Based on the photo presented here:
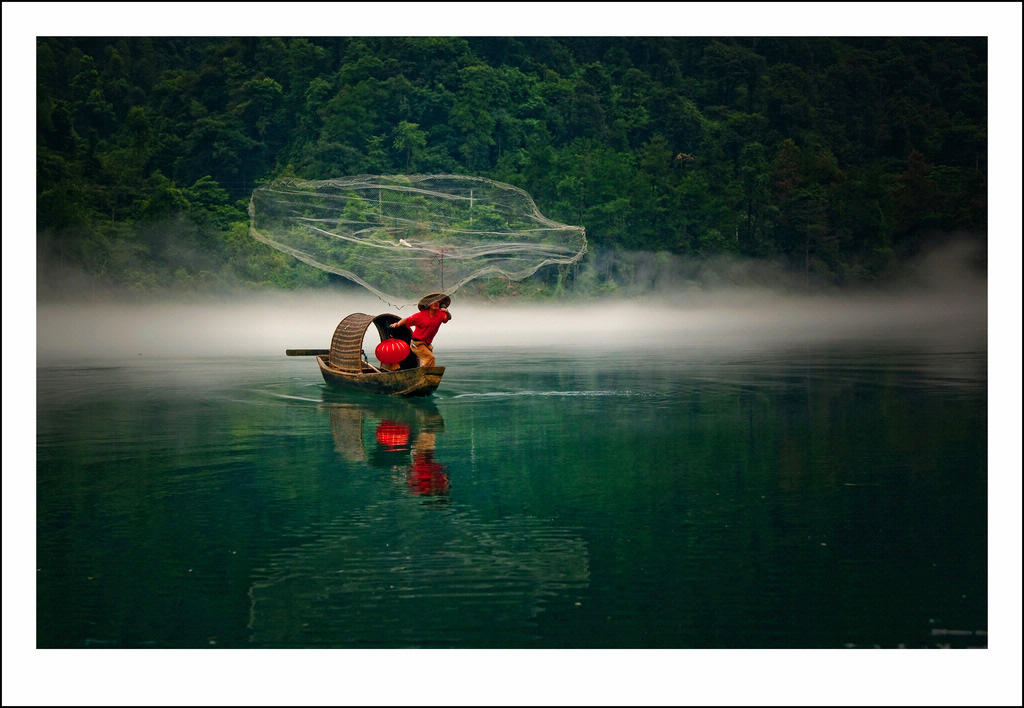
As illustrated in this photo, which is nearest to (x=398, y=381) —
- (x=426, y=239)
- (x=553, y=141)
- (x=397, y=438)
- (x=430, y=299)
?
(x=430, y=299)

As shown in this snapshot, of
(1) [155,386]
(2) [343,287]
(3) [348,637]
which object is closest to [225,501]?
(3) [348,637]

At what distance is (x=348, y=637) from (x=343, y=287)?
43.0 meters

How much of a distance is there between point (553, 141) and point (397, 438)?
165 feet

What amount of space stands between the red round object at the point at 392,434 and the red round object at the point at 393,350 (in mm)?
2534

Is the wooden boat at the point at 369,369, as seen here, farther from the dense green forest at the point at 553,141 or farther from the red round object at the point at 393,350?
the dense green forest at the point at 553,141

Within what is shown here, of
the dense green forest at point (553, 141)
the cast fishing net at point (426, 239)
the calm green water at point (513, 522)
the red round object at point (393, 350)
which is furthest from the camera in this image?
the dense green forest at point (553, 141)

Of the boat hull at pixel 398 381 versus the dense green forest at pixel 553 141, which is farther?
the dense green forest at pixel 553 141

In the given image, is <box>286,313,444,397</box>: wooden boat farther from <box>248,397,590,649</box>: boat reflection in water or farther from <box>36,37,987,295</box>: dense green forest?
<box>36,37,987,295</box>: dense green forest

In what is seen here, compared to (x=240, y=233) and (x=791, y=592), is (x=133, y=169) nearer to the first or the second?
(x=240, y=233)

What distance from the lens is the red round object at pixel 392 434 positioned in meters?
13.6

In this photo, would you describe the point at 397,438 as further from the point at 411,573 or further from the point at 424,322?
the point at 411,573

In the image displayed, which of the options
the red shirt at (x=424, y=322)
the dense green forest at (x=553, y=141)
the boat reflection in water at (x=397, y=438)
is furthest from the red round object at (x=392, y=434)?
the dense green forest at (x=553, y=141)

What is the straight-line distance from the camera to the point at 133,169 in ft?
180

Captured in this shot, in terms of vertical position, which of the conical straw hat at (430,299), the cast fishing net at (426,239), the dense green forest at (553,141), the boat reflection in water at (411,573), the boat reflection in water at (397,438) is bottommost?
the boat reflection in water at (411,573)
